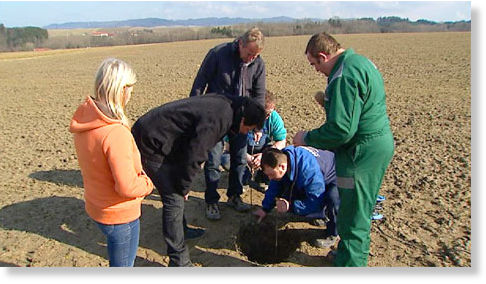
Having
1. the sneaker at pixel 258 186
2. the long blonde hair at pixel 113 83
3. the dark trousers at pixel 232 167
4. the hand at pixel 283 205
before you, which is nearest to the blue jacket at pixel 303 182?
the hand at pixel 283 205

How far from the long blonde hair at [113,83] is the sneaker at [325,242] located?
90.9 inches

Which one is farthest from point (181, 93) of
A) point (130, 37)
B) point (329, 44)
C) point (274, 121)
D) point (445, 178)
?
point (130, 37)

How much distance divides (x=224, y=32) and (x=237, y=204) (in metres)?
50.6

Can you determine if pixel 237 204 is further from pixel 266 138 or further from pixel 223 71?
pixel 223 71

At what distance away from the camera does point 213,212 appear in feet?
14.3

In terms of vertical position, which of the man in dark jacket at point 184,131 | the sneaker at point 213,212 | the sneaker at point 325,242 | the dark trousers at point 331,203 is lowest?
the sneaker at point 325,242

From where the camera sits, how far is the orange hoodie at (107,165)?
7.49 feet

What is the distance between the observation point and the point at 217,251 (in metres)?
3.85

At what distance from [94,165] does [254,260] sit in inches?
77.0

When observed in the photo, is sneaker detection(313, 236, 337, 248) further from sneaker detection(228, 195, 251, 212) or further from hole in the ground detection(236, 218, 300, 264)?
sneaker detection(228, 195, 251, 212)

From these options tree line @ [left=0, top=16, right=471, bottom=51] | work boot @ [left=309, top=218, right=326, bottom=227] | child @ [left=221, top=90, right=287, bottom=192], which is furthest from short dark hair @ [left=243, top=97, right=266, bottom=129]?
tree line @ [left=0, top=16, right=471, bottom=51]

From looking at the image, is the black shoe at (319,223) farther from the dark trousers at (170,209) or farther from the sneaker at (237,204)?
the dark trousers at (170,209)

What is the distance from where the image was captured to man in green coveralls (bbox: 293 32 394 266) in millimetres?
2672

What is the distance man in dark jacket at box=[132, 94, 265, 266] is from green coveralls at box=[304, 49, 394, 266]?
0.52 meters
